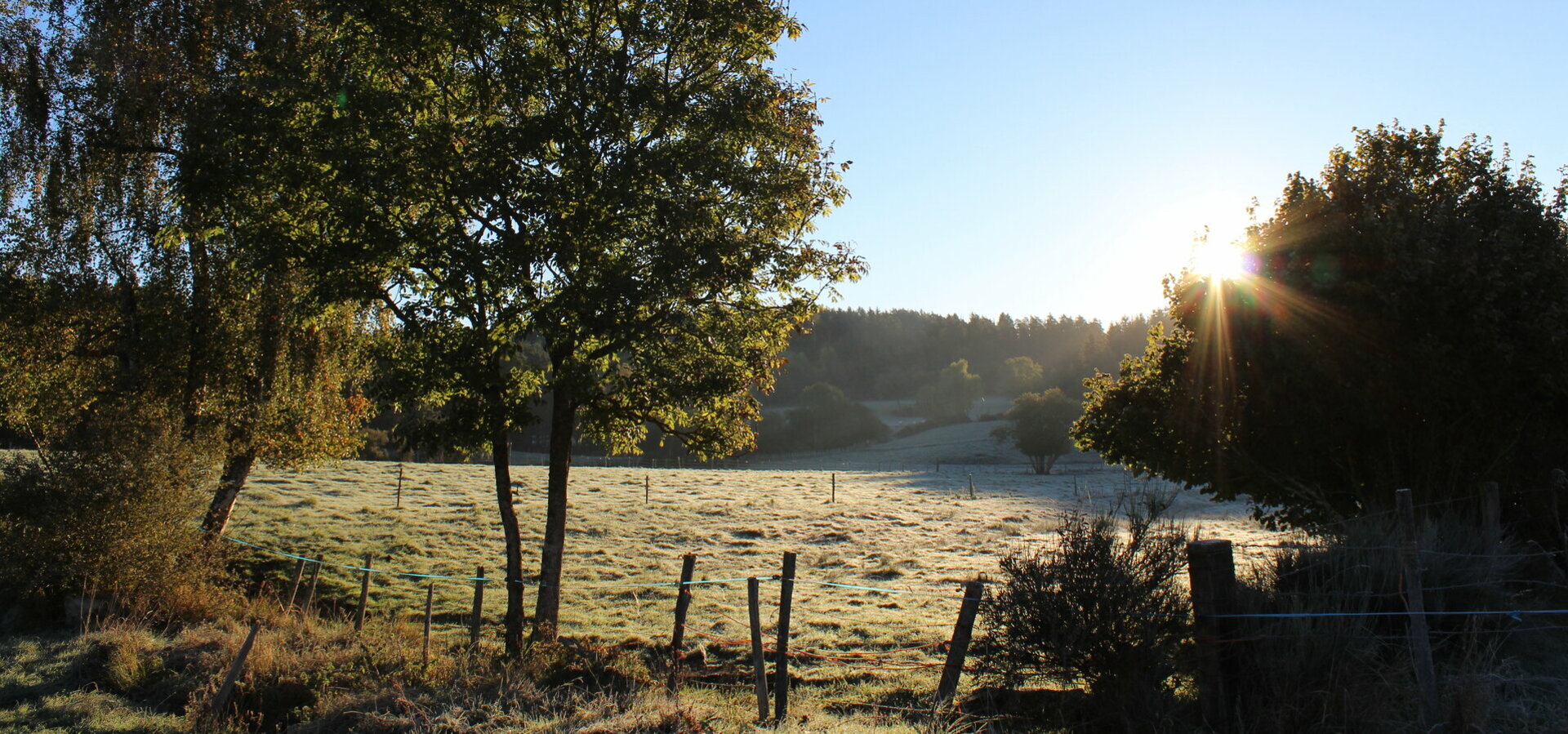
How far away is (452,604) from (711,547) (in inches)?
404

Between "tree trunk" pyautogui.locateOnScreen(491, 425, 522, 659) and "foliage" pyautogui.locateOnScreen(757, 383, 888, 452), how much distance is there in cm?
9534

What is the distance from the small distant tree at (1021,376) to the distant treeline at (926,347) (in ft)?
4.26

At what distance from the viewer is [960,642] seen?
7.62 meters

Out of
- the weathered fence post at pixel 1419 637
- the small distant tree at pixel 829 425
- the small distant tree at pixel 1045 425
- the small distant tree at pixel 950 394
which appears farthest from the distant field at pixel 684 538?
the small distant tree at pixel 950 394

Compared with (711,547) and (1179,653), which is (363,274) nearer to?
(1179,653)

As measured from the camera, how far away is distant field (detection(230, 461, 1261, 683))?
55.4ft

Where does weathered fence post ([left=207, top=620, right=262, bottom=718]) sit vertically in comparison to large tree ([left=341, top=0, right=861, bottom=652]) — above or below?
below

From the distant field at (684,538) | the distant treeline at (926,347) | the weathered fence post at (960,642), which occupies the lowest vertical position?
the distant field at (684,538)

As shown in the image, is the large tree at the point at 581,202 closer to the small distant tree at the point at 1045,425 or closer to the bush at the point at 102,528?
the bush at the point at 102,528

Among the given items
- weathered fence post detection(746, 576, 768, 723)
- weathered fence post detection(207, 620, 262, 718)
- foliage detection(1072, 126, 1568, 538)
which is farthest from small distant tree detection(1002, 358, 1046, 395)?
weathered fence post detection(207, 620, 262, 718)

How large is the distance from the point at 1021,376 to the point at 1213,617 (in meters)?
144

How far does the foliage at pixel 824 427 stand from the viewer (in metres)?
112

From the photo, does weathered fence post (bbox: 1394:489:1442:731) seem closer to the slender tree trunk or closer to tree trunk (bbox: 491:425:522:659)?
tree trunk (bbox: 491:425:522:659)

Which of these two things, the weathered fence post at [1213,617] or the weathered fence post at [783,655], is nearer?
the weathered fence post at [1213,617]
